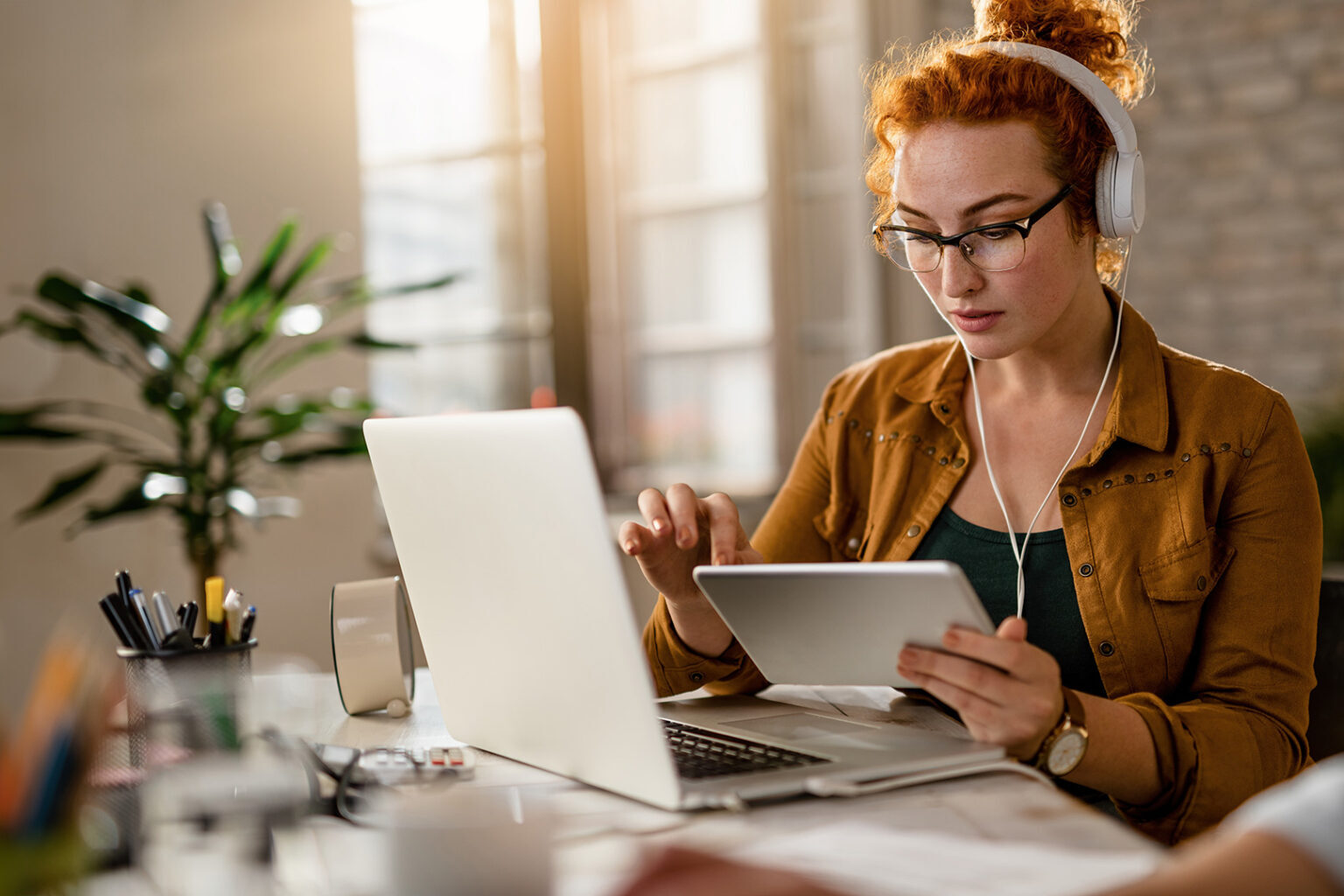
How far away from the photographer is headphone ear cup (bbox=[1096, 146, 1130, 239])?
1.21m

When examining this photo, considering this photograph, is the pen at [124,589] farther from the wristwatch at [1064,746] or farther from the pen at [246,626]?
the wristwatch at [1064,746]

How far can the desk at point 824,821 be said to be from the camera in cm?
67

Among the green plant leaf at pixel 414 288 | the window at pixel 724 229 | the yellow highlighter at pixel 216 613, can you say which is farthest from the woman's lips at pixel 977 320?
the window at pixel 724 229

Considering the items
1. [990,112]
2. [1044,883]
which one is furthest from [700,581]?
[990,112]

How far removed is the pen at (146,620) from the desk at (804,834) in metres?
0.25

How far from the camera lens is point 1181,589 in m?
1.13

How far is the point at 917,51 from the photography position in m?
1.35

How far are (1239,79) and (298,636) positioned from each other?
303cm

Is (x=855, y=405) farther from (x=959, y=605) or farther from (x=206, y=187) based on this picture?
(x=206, y=187)

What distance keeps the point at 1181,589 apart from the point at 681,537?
0.48m

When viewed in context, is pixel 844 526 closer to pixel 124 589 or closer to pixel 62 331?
pixel 124 589

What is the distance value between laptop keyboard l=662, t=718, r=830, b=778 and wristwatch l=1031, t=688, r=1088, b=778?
0.17 m

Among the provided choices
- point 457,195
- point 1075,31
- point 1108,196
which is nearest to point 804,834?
point 1108,196

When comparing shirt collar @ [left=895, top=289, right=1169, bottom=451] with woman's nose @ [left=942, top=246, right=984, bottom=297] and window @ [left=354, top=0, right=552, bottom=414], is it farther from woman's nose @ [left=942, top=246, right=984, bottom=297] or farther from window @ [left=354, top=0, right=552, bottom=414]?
window @ [left=354, top=0, right=552, bottom=414]
